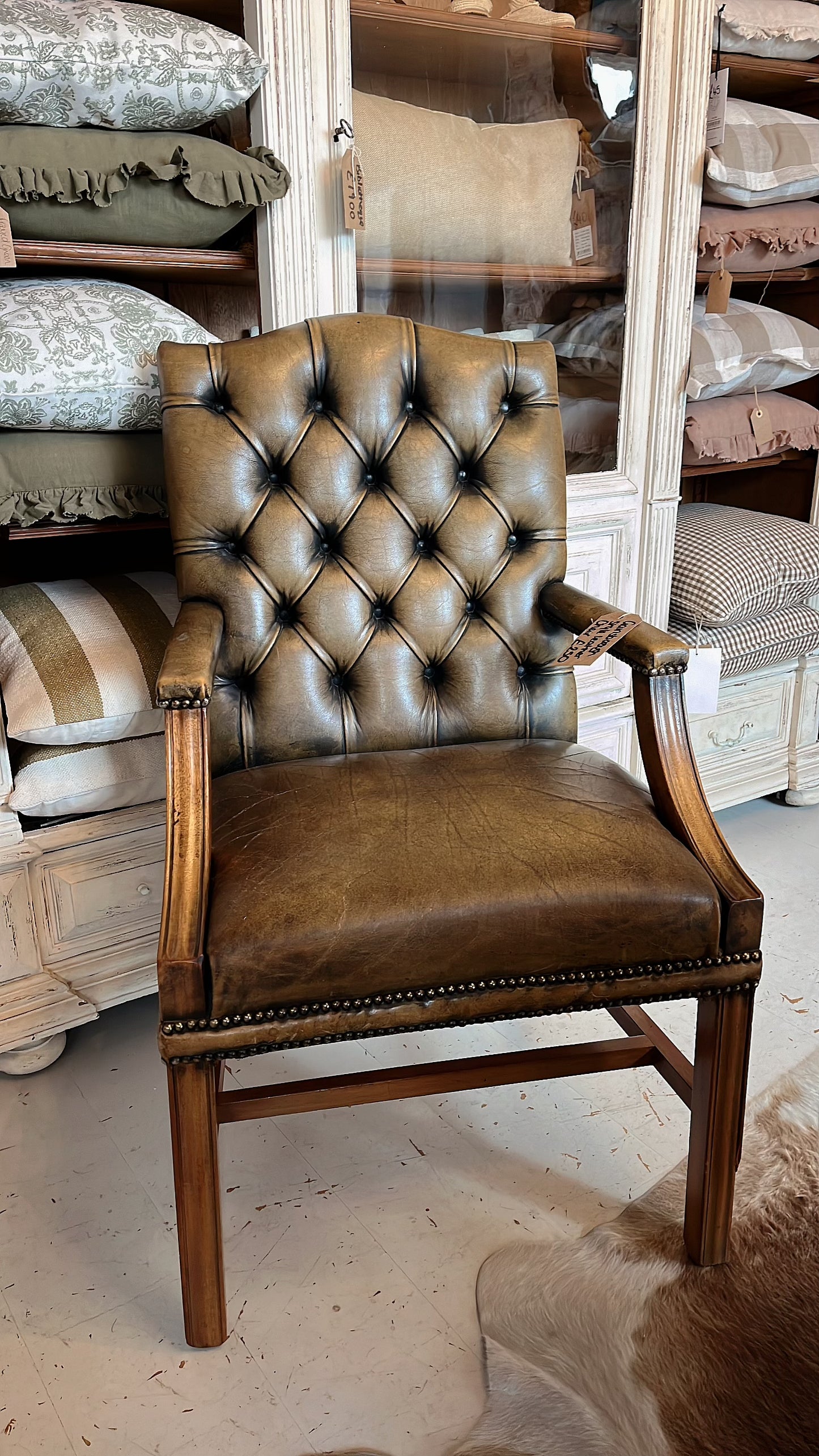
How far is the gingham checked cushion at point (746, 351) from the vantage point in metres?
2.11

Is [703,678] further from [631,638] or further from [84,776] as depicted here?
[84,776]

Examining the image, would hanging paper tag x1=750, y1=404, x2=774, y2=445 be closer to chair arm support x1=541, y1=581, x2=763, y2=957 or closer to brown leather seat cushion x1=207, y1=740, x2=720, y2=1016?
chair arm support x1=541, y1=581, x2=763, y2=957

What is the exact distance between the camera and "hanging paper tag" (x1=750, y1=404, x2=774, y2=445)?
2254 mm

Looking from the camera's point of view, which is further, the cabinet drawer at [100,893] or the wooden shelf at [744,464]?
the wooden shelf at [744,464]

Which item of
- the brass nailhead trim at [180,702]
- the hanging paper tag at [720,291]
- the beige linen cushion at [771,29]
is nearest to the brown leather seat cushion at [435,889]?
the brass nailhead trim at [180,702]

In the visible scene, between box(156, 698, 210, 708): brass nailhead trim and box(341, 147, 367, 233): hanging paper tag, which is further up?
box(341, 147, 367, 233): hanging paper tag

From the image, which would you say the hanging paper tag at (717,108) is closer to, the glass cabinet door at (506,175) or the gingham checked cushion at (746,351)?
the glass cabinet door at (506,175)

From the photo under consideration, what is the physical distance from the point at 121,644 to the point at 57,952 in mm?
444

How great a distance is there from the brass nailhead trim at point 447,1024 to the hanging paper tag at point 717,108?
1566mm

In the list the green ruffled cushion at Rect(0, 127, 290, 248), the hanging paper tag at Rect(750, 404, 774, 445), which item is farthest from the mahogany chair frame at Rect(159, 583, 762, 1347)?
the hanging paper tag at Rect(750, 404, 774, 445)

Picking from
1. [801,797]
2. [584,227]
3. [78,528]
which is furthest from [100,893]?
[801,797]

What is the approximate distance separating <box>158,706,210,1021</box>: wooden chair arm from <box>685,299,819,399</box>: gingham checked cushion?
54.3 inches

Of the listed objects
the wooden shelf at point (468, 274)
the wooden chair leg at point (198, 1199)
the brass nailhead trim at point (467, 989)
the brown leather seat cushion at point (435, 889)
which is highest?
the wooden shelf at point (468, 274)

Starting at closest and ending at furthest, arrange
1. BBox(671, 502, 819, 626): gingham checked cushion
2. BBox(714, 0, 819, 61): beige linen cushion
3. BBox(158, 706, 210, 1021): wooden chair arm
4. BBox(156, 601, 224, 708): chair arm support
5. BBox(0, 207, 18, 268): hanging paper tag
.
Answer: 1. BBox(158, 706, 210, 1021): wooden chair arm
2. BBox(156, 601, 224, 708): chair arm support
3. BBox(0, 207, 18, 268): hanging paper tag
4. BBox(714, 0, 819, 61): beige linen cushion
5. BBox(671, 502, 819, 626): gingham checked cushion
